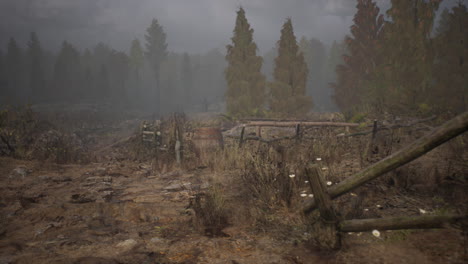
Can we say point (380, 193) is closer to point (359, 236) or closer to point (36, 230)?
point (359, 236)

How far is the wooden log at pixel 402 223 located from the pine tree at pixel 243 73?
18529mm

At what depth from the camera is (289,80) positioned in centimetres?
2034

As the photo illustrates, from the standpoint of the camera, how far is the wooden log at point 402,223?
82.4 inches

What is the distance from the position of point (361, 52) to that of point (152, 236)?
21702 mm

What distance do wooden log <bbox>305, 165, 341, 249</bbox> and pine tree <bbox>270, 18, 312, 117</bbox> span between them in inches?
698

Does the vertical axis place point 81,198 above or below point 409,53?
below

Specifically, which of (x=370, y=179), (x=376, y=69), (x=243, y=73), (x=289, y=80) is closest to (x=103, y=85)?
(x=243, y=73)

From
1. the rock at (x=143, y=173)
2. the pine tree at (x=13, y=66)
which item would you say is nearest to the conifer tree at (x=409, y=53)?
the rock at (x=143, y=173)

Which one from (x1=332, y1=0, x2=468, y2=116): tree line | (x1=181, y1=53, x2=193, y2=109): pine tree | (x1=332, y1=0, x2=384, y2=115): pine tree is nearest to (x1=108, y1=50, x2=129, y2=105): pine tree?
(x1=181, y1=53, x2=193, y2=109): pine tree

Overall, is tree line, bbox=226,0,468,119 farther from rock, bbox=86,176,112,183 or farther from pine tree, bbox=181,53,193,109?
pine tree, bbox=181,53,193,109

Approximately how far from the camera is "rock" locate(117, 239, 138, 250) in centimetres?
300

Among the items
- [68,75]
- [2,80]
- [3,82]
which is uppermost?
[68,75]

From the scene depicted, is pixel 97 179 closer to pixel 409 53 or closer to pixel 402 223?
pixel 402 223

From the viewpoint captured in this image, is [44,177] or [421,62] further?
[421,62]
